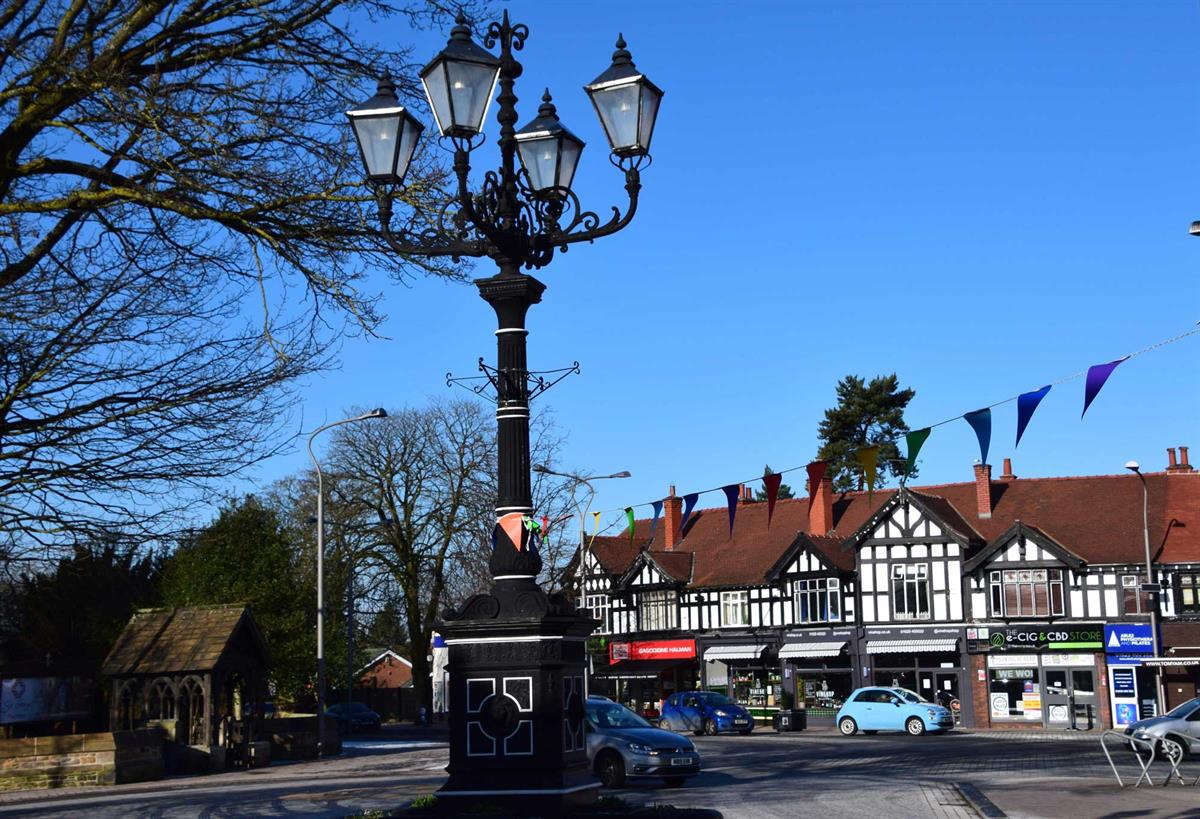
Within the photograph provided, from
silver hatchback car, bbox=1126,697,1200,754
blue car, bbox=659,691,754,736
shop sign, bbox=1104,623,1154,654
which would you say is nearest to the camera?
silver hatchback car, bbox=1126,697,1200,754

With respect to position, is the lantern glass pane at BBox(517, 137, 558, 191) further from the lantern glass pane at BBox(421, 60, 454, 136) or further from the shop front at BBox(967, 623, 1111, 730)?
the shop front at BBox(967, 623, 1111, 730)

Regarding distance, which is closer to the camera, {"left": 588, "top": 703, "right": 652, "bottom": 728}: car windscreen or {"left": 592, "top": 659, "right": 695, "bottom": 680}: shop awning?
{"left": 588, "top": 703, "right": 652, "bottom": 728}: car windscreen

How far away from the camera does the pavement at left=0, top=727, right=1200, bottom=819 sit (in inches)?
637

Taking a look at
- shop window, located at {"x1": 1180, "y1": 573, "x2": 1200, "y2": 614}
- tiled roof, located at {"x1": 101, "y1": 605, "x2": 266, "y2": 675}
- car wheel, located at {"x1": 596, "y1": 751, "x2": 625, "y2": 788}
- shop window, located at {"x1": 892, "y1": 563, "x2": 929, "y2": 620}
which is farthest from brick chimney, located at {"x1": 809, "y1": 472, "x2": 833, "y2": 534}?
car wheel, located at {"x1": 596, "y1": 751, "x2": 625, "y2": 788}

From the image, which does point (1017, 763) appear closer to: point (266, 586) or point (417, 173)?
point (417, 173)

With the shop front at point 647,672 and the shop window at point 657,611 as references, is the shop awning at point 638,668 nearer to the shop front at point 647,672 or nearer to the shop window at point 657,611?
the shop front at point 647,672

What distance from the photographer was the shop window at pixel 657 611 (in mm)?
57188

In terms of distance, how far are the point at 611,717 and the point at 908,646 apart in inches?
1193

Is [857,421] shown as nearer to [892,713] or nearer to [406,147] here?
[892,713]

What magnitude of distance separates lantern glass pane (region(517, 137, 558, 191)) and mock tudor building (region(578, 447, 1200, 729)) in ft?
114

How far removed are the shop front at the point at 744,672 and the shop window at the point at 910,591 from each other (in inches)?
236

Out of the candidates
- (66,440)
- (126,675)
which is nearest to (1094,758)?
(126,675)

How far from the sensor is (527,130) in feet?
31.2

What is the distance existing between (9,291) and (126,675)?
23104 mm
